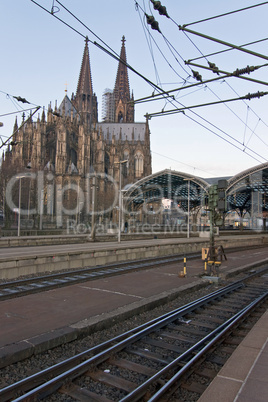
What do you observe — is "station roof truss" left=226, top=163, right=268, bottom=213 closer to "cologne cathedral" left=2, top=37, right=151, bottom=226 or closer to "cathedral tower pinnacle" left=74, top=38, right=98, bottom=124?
"cologne cathedral" left=2, top=37, right=151, bottom=226

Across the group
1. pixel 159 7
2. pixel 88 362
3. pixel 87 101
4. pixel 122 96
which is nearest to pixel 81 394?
pixel 88 362

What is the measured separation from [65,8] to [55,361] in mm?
8070

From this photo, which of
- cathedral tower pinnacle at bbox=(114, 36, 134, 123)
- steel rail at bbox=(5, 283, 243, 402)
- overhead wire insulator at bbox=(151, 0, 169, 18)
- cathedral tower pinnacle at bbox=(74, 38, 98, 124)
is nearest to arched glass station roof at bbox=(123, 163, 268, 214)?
overhead wire insulator at bbox=(151, 0, 169, 18)

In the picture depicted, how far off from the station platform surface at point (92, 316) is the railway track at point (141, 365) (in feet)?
2.04

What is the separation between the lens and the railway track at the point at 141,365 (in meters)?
3.95

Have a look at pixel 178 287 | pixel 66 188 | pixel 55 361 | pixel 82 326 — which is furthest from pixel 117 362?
pixel 66 188

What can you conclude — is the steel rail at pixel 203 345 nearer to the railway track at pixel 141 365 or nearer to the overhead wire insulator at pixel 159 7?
the railway track at pixel 141 365

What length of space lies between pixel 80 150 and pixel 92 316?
244 ft

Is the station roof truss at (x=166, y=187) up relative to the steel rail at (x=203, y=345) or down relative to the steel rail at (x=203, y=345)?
up

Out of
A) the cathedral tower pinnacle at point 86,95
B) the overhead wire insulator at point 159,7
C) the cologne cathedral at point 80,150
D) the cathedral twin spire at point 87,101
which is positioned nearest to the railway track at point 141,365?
the overhead wire insulator at point 159,7

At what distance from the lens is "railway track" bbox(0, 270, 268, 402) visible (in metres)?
3.95

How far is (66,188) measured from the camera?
71.0 m

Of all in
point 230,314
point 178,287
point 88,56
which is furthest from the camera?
point 88,56

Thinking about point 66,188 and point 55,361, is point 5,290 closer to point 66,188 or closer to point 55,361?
point 55,361
